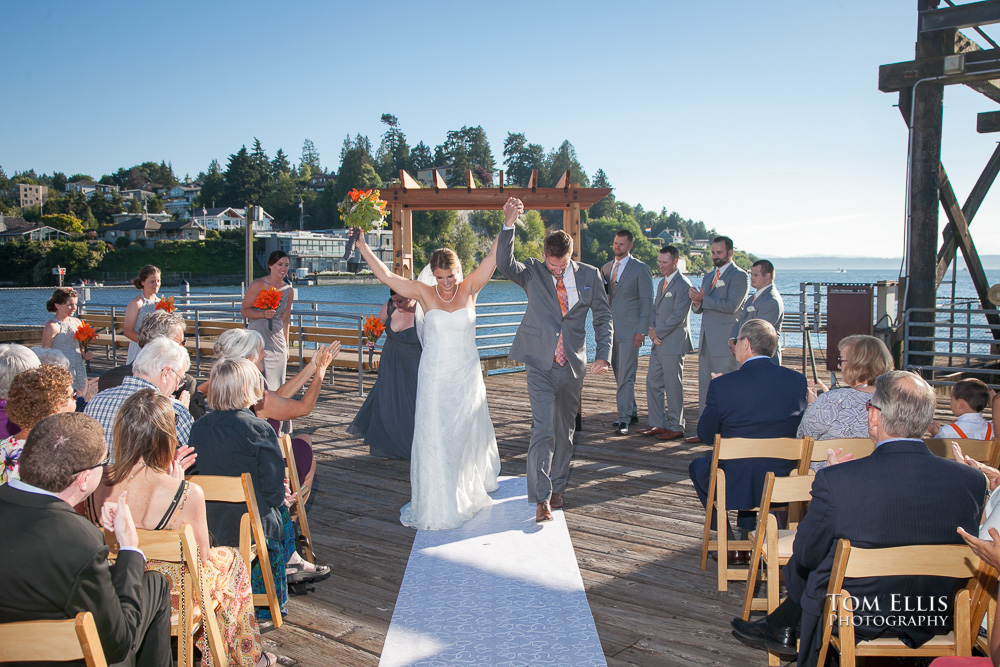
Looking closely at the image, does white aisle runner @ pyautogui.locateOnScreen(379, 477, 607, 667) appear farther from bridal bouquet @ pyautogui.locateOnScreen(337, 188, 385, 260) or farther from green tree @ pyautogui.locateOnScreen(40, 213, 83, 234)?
green tree @ pyautogui.locateOnScreen(40, 213, 83, 234)

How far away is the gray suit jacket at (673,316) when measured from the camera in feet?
22.3

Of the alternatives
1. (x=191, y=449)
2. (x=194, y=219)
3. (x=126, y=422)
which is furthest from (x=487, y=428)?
(x=194, y=219)

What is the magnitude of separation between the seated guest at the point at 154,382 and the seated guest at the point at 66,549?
127cm

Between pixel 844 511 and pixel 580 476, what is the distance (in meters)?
3.51

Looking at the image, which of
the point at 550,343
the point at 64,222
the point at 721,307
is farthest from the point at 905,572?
the point at 64,222

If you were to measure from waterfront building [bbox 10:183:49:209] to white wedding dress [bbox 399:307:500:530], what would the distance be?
187165mm

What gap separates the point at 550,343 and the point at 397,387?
2158 millimetres

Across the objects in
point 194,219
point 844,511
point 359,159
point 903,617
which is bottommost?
point 903,617

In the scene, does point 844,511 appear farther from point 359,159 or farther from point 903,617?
point 359,159

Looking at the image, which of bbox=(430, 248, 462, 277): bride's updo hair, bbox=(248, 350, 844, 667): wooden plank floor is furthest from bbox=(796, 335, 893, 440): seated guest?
bbox=(430, 248, 462, 277): bride's updo hair

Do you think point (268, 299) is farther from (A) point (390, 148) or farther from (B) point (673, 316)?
(A) point (390, 148)

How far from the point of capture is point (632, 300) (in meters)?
7.05

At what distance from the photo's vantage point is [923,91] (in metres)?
8.59

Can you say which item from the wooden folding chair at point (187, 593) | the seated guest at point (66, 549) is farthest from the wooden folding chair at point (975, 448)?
the seated guest at point (66, 549)
